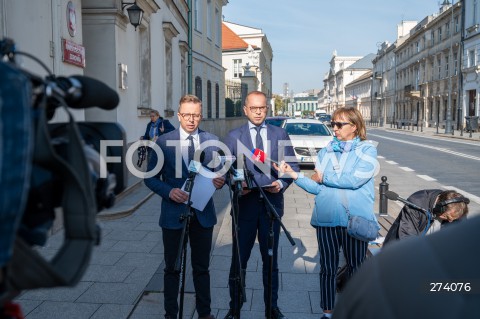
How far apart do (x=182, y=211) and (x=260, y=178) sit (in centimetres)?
71

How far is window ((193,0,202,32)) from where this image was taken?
22.6 m

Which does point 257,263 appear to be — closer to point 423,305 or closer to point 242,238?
point 242,238

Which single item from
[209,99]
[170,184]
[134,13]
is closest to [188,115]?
[170,184]

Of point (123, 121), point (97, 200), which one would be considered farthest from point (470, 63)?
point (97, 200)

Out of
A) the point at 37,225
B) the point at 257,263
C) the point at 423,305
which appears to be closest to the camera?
the point at 423,305

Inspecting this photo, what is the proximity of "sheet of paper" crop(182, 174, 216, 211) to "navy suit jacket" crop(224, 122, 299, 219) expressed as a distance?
35 cm

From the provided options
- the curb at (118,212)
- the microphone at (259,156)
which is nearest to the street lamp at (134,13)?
the curb at (118,212)

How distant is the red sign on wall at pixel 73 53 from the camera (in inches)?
287

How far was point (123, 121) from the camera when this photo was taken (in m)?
10.6

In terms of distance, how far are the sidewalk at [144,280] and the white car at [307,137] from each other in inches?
264

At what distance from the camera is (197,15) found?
22969mm

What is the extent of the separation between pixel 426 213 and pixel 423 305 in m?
3.20

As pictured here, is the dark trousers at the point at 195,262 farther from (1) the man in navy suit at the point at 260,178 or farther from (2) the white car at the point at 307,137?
(2) the white car at the point at 307,137

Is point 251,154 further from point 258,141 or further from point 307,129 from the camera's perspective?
point 307,129
